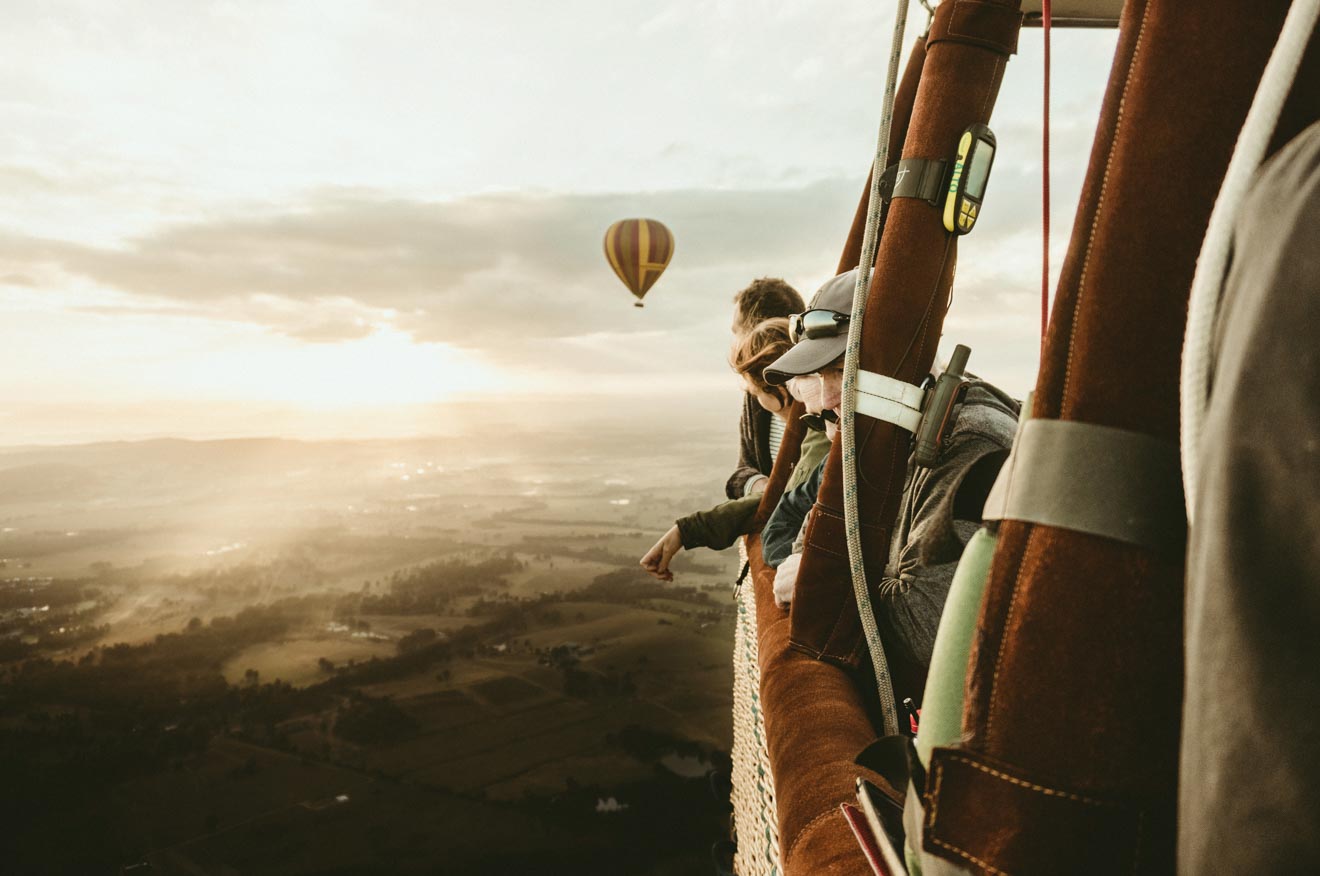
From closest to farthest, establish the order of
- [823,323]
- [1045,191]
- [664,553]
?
1. [1045,191]
2. [823,323]
3. [664,553]

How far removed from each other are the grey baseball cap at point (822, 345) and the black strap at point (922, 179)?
43 cm

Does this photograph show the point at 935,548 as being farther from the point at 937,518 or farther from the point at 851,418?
the point at 851,418

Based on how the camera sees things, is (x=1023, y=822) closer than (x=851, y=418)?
Yes

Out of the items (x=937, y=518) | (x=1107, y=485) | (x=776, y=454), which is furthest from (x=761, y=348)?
(x=1107, y=485)

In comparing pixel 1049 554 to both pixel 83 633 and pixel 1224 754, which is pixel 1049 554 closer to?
pixel 1224 754

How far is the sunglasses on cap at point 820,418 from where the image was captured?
2191 mm

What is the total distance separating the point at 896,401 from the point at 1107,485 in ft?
3.56

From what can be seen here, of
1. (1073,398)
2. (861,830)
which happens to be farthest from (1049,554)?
(861,830)

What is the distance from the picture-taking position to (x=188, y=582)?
287 feet

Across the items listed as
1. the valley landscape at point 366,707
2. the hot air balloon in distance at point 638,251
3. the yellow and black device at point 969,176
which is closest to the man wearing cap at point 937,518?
the yellow and black device at point 969,176

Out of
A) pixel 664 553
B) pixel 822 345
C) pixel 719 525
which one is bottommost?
pixel 664 553

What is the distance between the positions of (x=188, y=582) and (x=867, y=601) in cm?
10772

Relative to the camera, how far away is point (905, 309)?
1.70 meters

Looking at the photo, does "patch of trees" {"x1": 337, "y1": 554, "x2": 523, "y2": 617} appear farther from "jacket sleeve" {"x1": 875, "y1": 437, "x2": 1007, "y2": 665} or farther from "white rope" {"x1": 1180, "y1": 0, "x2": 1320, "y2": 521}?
"white rope" {"x1": 1180, "y1": 0, "x2": 1320, "y2": 521}
